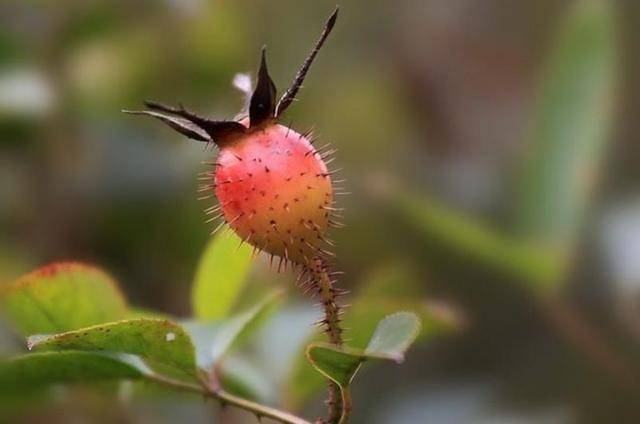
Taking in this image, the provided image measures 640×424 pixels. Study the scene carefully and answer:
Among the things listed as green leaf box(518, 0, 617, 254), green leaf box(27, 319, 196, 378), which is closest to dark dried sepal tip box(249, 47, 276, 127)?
green leaf box(27, 319, 196, 378)

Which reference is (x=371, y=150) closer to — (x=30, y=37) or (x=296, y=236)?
(x=30, y=37)

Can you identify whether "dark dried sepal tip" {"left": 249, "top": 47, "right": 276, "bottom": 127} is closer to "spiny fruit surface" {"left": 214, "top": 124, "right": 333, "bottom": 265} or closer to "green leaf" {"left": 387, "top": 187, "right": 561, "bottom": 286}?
"spiny fruit surface" {"left": 214, "top": 124, "right": 333, "bottom": 265}

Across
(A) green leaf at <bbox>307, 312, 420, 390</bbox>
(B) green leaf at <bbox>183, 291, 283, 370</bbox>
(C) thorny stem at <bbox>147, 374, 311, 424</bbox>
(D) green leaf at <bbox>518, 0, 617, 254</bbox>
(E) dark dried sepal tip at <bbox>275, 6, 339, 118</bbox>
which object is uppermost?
(D) green leaf at <bbox>518, 0, 617, 254</bbox>

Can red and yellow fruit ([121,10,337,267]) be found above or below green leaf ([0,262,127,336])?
above

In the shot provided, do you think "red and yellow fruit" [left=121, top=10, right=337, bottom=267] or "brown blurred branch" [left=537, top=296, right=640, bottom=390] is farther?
"brown blurred branch" [left=537, top=296, right=640, bottom=390]

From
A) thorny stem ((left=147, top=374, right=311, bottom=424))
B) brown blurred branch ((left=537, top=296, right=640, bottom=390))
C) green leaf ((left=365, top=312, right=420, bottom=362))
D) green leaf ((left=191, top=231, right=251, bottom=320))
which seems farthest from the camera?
brown blurred branch ((left=537, top=296, right=640, bottom=390))

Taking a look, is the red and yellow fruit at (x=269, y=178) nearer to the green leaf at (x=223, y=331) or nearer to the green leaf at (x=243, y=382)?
the green leaf at (x=223, y=331)

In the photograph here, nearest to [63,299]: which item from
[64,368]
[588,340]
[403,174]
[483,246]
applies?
[64,368]

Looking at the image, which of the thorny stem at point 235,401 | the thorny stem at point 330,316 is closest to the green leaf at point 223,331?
the thorny stem at point 235,401
